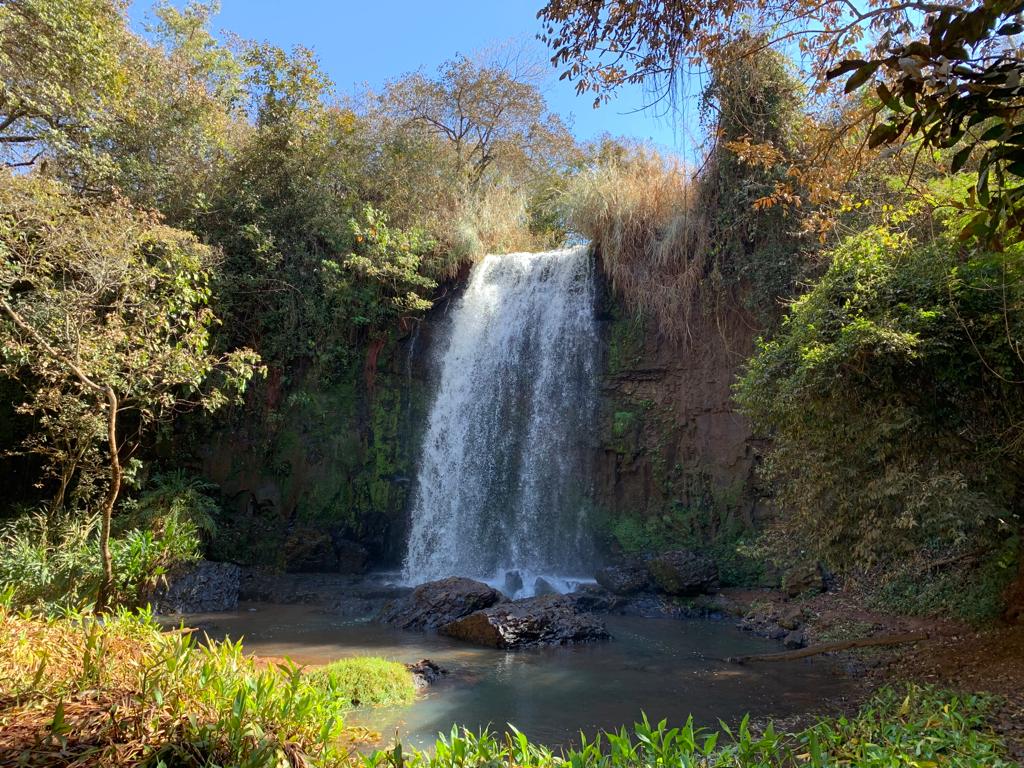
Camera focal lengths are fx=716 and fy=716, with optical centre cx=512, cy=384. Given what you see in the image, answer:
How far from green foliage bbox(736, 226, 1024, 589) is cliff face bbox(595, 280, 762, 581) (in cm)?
640

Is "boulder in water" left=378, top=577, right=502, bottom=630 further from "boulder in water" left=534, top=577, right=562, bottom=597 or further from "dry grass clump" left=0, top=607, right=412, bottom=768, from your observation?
"dry grass clump" left=0, top=607, right=412, bottom=768

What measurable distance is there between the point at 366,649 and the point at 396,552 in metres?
6.10

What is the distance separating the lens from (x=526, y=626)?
9.42 metres


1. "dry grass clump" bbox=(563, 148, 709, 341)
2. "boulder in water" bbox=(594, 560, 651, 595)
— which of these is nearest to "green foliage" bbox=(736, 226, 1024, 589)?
"boulder in water" bbox=(594, 560, 651, 595)

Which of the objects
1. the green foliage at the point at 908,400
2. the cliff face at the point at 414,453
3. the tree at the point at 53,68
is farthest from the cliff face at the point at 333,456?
the green foliage at the point at 908,400

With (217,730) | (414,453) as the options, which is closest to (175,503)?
(414,453)

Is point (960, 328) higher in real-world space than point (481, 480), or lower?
higher

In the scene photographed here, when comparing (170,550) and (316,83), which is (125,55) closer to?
(316,83)

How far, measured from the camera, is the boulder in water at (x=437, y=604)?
→ 1025 cm

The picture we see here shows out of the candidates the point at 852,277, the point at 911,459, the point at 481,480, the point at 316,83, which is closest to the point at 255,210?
the point at 316,83

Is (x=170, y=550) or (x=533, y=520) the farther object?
(x=533, y=520)

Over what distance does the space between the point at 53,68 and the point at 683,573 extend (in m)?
13.3

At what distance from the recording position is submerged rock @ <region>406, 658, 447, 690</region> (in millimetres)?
7487

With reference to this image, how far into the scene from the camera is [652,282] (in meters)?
14.4
